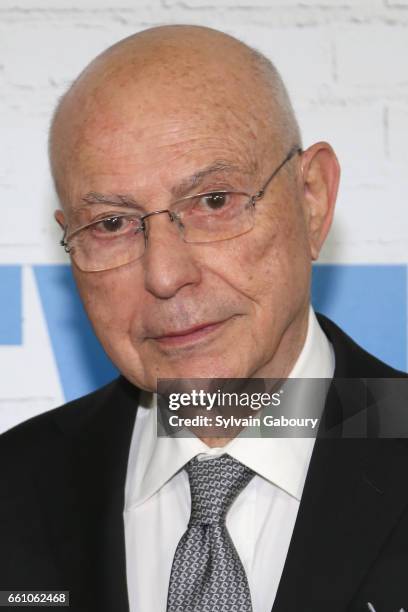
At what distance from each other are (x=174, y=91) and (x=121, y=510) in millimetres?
667

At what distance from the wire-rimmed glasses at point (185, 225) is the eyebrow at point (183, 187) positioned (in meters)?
0.01

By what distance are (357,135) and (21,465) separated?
0.94 m

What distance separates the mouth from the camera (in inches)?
58.1

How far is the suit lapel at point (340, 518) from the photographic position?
138 centimetres

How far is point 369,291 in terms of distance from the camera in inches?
81.7

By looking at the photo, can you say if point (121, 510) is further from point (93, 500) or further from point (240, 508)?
point (240, 508)

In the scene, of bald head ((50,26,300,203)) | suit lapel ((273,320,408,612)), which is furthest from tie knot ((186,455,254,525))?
bald head ((50,26,300,203))

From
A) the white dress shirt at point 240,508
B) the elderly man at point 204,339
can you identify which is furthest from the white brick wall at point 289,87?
the white dress shirt at point 240,508

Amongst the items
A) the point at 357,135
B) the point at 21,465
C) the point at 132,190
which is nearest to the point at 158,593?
the point at 21,465

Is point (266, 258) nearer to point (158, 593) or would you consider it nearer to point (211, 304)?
point (211, 304)

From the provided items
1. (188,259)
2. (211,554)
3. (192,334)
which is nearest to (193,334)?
(192,334)

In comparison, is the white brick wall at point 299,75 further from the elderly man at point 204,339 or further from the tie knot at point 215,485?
the tie knot at point 215,485

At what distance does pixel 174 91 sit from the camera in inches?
59.6

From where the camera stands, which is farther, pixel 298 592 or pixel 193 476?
pixel 193 476
